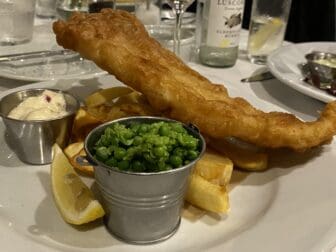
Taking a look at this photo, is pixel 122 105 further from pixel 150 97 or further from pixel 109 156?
pixel 109 156

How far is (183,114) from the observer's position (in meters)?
1.46

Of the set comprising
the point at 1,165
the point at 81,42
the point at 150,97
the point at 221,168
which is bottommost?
the point at 1,165

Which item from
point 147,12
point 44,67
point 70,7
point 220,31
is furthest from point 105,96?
point 147,12

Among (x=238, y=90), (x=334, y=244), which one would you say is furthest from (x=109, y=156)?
(x=238, y=90)

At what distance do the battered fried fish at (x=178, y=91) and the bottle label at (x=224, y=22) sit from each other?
1.94ft

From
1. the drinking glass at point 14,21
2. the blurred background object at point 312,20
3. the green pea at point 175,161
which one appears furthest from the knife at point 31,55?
the blurred background object at point 312,20

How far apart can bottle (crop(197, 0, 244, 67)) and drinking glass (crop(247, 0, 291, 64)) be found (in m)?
0.15

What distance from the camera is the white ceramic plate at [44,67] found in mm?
1996

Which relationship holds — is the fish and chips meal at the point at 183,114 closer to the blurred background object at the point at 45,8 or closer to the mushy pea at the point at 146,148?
the mushy pea at the point at 146,148

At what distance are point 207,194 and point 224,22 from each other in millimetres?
1172

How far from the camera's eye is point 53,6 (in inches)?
121

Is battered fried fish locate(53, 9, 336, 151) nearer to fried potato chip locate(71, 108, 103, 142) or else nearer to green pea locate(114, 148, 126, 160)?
fried potato chip locate(71, 108, 103, 142)

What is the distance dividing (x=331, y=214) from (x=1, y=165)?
3.27ft

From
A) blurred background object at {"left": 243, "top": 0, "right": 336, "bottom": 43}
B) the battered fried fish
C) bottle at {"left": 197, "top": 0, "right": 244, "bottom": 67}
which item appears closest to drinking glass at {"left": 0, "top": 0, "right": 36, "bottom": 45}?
the battered fried fish
